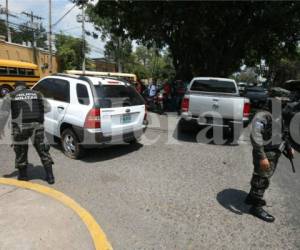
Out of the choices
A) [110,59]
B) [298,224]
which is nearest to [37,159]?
[298,224]

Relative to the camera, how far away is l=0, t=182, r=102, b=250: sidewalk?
3.39 m

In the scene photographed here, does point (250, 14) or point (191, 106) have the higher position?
point (250, 14)

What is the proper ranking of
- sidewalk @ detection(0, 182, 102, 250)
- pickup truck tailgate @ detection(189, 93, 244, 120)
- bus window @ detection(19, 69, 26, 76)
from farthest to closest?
1. bus window @ detection(19, 69, 26, 76)
2. pickup truck tailgate @ detection(189, 93, 244, 120)
3. sidewalk @ detection(0, 182, 102, 250)

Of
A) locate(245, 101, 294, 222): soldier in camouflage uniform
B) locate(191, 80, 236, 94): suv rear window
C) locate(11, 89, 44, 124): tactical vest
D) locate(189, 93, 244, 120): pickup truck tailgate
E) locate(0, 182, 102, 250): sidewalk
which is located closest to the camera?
locate(0, 182, 102, 250): sidewalk

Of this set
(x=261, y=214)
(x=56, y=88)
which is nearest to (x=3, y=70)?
(x=56, y=88)

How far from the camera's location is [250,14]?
17047 mm

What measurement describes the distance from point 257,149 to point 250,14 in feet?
49.6

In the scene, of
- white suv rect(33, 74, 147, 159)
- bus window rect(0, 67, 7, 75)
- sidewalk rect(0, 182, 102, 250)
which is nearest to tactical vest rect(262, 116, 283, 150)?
sidewalk rect(0, 182, 102, 250)

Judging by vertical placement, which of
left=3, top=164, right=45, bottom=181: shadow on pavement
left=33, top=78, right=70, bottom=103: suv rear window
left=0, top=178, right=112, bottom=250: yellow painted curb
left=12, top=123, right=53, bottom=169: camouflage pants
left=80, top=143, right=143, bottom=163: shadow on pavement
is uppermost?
left=33, top=78, right=70, bottom=103: suv rear window

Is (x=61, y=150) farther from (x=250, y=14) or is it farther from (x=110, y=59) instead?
(x=110, y=59)

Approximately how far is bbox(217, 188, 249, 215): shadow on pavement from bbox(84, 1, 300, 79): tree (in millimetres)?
11998

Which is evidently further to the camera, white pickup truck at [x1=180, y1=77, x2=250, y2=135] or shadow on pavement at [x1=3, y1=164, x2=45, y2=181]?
white pickup truck at [x1=180, y1=77, x2=250, y2=135]

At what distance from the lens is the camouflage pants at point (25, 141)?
204 inches

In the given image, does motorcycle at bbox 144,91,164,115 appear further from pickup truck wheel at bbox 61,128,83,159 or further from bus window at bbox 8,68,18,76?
bus window at bbox 8,68,18,76
